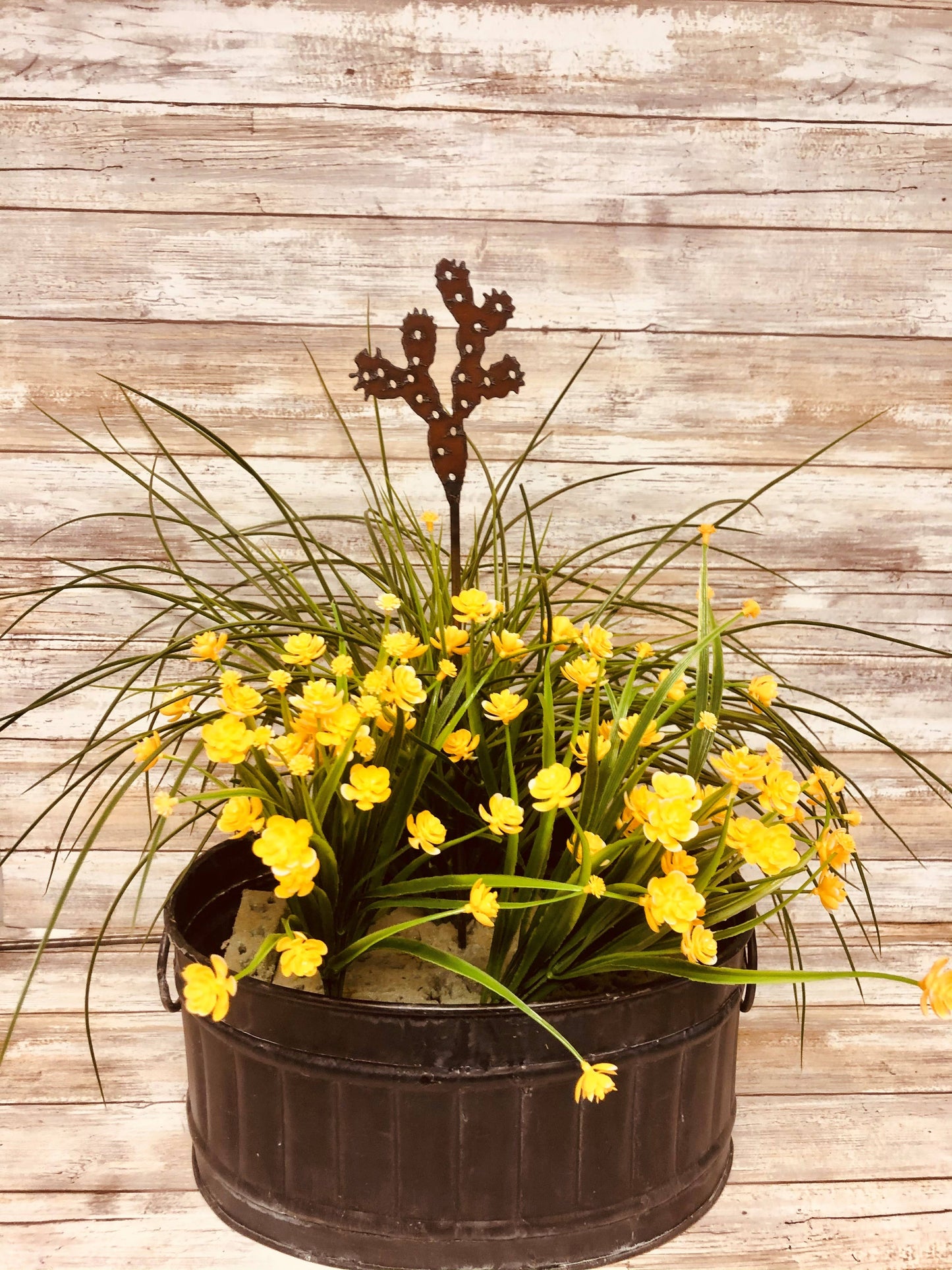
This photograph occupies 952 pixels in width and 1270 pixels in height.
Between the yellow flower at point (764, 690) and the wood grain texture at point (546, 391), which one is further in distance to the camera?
the wood grain texture at point (546, 391)

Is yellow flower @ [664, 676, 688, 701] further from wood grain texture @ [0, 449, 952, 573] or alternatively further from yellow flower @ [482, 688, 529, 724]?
wood grain texture @ [0, 449, 952, 573]

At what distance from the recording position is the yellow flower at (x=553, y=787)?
0.65 m

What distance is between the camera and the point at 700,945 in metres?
0.65

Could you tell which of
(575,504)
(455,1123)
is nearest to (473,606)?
(455,1123)

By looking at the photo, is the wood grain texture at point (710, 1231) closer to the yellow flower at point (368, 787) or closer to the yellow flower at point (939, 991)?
the yellow flower at point (939, 991)

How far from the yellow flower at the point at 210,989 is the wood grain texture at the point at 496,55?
95 cm

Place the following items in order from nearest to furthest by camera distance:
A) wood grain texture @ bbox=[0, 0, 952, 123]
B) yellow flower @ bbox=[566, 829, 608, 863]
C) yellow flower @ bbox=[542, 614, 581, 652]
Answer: yellow flower @ bbox=[566, 829, 608, 863] < yellow flower @ bbox=[542, 614, 581, 652] < wood grain texture @ bbox=[0, 0, 952, 123]

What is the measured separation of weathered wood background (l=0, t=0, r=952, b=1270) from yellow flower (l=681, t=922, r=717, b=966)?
Result: 1.52 ft

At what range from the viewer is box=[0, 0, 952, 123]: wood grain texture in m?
1.10

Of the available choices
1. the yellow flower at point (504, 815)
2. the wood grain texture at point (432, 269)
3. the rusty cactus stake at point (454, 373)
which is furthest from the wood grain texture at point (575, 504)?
the yellow flower at point (504, 815)

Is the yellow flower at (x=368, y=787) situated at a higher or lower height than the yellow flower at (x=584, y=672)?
lower

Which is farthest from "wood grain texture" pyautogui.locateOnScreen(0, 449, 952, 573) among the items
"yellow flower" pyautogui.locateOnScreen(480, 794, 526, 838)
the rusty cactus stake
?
"yellow flower" pyautogui.locateOnScreen(480, 794, 526, 838)

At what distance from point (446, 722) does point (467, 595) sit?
3.8 inches

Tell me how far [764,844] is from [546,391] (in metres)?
0.68
